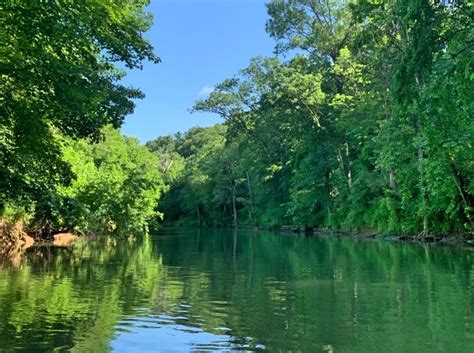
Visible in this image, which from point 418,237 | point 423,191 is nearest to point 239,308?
point 423,191

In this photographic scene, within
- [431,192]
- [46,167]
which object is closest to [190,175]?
[431,192]

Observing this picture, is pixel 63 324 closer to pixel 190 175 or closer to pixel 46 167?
pixel 46 167

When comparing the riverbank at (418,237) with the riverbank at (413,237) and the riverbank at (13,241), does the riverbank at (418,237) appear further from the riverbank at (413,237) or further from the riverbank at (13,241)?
the riverbank at (13,241)

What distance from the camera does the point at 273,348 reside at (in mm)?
7289

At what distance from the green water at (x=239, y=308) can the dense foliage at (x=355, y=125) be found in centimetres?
500

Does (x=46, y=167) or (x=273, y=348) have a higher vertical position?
(x=46, y=167)

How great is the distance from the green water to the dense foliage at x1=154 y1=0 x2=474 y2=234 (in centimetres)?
500

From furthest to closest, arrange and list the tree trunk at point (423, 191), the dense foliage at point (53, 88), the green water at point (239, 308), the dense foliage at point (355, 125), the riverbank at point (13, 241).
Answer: the tree trunk at point (423, 191)
the riverbank at point (13, 241)
the dense foliage at point (355, 125)
the dense foliage at point (53, 88)
the green water at point (239, 308)

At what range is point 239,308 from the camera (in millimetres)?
10297

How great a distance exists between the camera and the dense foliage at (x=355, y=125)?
1543 centimetres

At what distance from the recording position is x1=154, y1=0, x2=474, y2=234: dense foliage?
50.6 ft

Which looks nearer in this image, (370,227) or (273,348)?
(273,348)

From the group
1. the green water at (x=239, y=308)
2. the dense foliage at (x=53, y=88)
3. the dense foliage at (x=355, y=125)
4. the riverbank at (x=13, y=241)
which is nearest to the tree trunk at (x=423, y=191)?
the dense foliage at (x=355, y=125)

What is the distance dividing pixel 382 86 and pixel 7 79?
2666 centimetres
